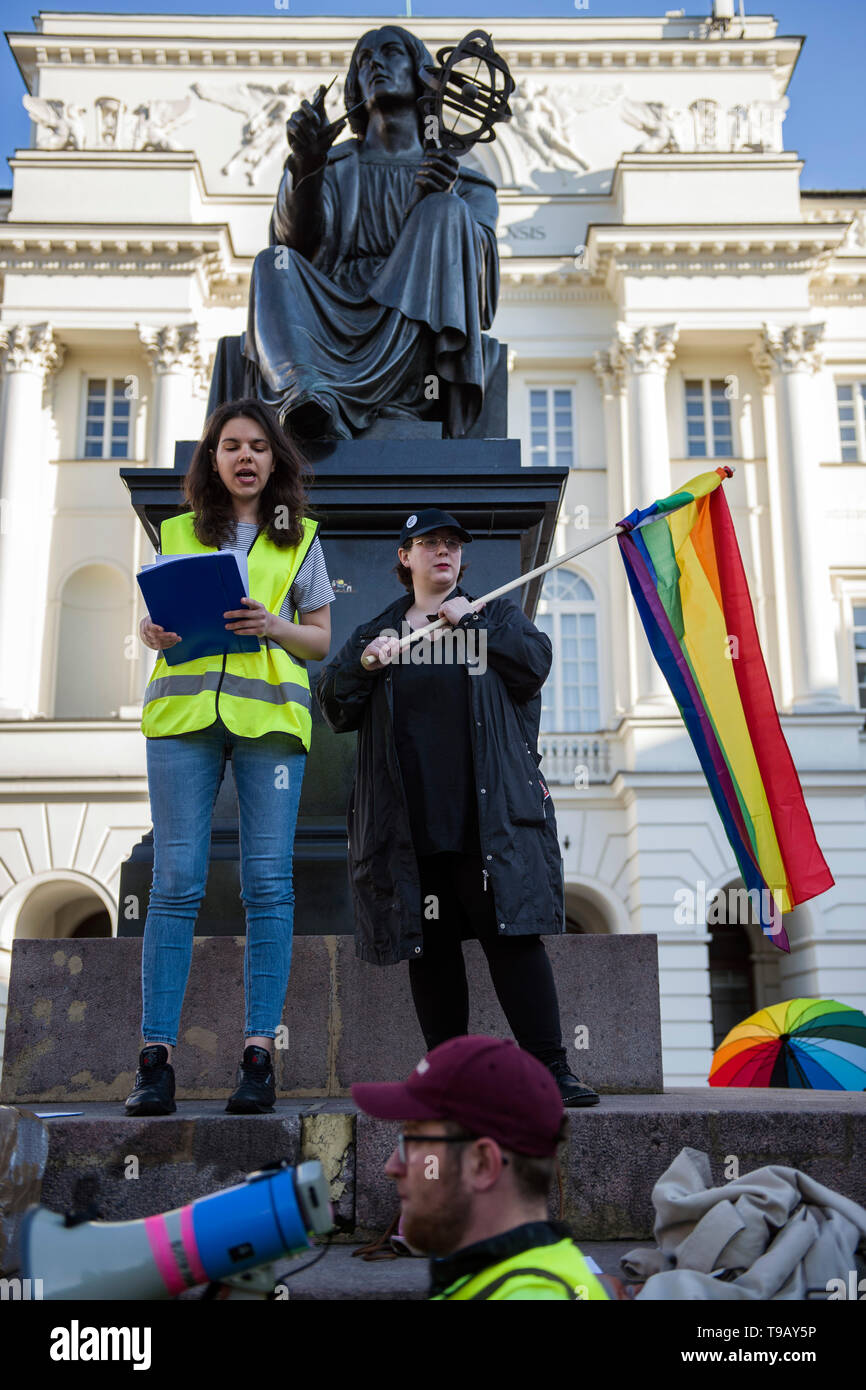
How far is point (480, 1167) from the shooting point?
1953 mm

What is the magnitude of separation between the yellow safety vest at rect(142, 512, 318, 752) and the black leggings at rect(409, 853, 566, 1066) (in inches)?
20.7

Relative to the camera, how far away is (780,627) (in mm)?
24734

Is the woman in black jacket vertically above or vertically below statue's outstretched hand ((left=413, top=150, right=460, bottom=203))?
below

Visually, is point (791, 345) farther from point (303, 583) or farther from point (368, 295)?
point (303, 583)

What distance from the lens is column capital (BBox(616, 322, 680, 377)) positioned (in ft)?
81.3

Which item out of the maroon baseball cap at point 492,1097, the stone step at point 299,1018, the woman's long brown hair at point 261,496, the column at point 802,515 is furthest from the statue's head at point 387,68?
the column at point 802,515

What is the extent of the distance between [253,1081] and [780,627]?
73.3ft

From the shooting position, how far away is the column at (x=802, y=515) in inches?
944

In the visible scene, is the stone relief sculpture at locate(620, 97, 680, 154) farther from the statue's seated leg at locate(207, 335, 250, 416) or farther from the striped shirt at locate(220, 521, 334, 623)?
the striped shirt at locate(220, 521, 334, 623)

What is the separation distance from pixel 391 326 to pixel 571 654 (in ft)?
62.4

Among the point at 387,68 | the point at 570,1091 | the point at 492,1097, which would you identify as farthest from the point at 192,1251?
the point at 387,68

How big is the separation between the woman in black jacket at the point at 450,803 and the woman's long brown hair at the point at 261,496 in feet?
1.20

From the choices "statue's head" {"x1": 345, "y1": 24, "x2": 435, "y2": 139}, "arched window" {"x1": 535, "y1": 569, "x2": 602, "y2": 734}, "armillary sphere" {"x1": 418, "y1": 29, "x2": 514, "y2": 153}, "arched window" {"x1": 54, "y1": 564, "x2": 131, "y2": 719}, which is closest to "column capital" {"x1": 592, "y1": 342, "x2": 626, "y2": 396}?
"arched window" {"x1": 535, "y1": 569, "x2": 602, "y2": 734}
